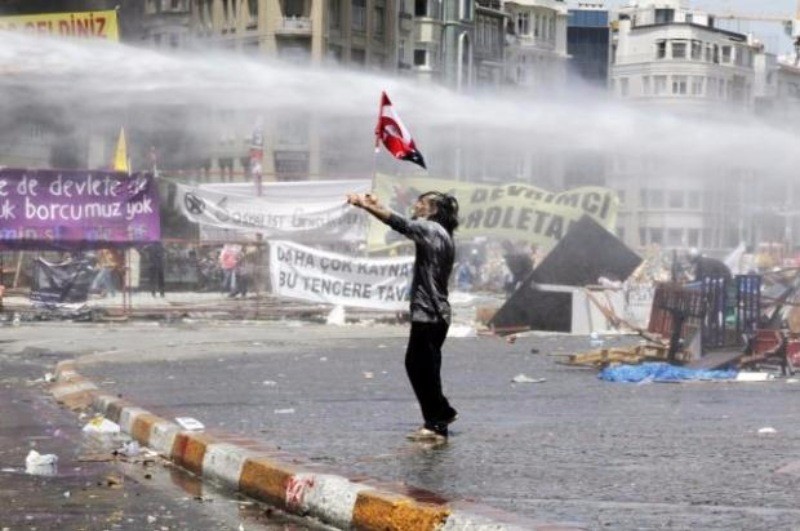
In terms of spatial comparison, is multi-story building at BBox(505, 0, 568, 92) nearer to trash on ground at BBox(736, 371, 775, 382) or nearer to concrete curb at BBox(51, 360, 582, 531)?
trash on ground at BBox(736, 371, 775, 382)

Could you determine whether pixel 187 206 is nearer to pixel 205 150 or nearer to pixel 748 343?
pixel 748 343

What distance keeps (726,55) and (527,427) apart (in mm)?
114770

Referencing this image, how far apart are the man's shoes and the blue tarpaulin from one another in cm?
663

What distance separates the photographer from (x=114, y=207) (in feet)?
105

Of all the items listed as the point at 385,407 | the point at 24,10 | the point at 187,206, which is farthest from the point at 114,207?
the point at 24,10

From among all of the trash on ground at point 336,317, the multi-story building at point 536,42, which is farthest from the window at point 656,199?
the multi-story building at point 536,42

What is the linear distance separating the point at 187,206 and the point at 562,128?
7588 millimetres

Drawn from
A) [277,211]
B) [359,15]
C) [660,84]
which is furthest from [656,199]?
[660,84]

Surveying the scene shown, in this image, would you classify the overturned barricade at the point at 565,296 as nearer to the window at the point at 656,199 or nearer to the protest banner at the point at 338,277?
the protest banner at the point at 338,277

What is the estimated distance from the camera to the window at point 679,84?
90863mm

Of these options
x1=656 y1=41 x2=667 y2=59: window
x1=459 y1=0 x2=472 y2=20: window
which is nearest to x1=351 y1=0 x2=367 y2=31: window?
x1=459 y1=0 x2=472 y2=20: window

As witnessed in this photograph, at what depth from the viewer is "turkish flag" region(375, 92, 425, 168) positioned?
515 inches

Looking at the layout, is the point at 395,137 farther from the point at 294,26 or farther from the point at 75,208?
the point at 294,26

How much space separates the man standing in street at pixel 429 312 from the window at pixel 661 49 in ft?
341
